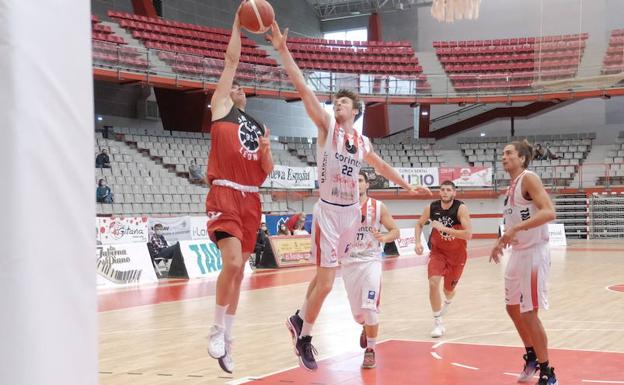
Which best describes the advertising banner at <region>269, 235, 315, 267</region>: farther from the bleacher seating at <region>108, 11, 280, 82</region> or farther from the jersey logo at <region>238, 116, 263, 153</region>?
the jersey logo at <region>238, 116, 263, 153</region>

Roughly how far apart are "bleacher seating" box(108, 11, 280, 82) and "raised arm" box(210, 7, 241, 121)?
20.2m

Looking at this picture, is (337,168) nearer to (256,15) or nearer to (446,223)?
(256,15)

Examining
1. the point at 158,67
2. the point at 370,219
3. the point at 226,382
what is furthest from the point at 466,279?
the point at 158,67

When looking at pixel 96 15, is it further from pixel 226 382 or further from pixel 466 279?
pixel 226 382

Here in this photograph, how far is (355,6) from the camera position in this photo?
36.8 meters

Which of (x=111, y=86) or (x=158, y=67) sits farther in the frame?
(x=111, y=86)

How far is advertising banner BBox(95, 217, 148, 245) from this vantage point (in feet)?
49.7

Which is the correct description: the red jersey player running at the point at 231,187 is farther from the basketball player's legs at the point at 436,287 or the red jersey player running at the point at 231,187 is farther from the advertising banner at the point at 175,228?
the advertising banner at the point at 175,228

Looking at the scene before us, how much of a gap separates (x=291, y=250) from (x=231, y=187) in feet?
45.3

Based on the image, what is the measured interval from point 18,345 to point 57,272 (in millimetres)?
167

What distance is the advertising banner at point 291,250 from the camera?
18609mm

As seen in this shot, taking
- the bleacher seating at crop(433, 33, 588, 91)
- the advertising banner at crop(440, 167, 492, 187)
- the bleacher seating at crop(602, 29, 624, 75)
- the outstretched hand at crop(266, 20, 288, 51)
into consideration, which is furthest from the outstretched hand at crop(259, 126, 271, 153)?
the advertising banner at crop(440, 167, 492, 187)

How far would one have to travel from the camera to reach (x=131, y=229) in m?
15.9

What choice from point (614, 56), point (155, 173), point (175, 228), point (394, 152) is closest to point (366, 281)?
Answer: point (175, 228)
